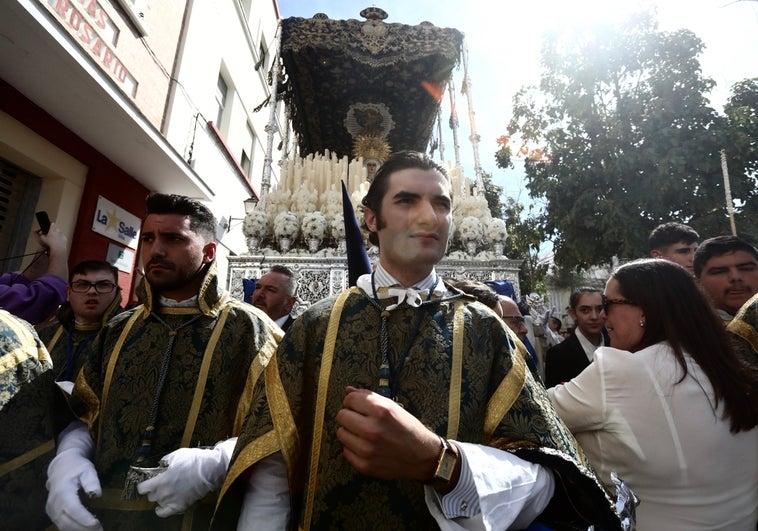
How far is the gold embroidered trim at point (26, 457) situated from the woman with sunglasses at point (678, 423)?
211 centimetres

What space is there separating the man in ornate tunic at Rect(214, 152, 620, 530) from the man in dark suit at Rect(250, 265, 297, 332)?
8.91 ft

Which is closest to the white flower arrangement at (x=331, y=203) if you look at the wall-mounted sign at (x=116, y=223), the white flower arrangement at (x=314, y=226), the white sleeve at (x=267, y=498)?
the white flower arrangement at (x=314, y=226)

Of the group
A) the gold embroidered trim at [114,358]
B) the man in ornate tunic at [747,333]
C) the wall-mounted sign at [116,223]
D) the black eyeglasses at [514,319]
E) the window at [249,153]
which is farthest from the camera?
the window at [249,153]

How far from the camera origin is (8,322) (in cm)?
160

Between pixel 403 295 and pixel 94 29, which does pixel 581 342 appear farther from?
pixel 94 29

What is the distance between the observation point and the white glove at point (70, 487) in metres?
1.37

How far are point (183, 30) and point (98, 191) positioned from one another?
428 cm

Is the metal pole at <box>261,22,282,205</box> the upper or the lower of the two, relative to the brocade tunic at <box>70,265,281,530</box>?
upper

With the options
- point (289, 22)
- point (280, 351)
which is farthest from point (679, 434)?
point (289, 22)

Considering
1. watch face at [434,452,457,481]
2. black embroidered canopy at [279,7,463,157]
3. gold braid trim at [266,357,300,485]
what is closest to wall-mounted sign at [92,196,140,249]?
black embroidered canopy at [279,7,463,157]

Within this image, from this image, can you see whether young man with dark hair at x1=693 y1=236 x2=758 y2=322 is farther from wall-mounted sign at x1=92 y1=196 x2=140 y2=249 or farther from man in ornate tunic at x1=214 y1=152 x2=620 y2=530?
wall-mounted sign at x1=92 y1=196 x2=140 y2=249

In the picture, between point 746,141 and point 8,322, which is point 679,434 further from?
point 746,141

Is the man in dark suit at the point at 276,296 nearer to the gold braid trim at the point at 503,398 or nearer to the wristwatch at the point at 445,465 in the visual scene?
the gold braid trim at the point at 503,398

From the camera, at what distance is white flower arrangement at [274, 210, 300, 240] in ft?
20.2
